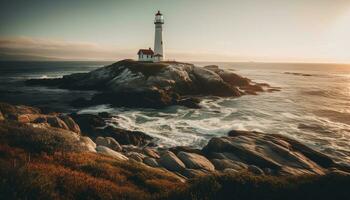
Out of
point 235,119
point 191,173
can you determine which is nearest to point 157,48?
point 235,119

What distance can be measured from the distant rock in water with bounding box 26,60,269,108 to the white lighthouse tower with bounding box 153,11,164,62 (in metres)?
10.8

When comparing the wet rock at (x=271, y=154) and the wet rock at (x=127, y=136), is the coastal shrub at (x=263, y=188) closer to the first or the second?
the wet rock at (x=271, y=154)

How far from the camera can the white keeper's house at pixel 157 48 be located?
2621 inches

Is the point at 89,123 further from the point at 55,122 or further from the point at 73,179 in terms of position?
the point at 73,179

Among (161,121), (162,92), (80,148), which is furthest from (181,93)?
(80,148)

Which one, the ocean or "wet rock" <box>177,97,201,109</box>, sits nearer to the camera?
the ocean

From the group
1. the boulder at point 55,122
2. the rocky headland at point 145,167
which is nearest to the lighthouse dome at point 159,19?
the rocky headland at point 145,167

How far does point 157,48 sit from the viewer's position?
68.4 metres

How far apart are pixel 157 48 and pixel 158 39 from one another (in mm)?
2594

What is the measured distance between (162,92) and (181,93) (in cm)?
697

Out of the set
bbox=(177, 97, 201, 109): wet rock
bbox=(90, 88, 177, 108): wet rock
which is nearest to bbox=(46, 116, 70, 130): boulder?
bbox=(90, 88, 177, 108): wet rock

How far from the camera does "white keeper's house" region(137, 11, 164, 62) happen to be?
6656cm

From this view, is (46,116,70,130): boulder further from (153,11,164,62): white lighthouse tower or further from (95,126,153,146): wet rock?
(153,11,164,62): white lighthouse tower

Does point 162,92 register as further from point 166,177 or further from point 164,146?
point 166,177
